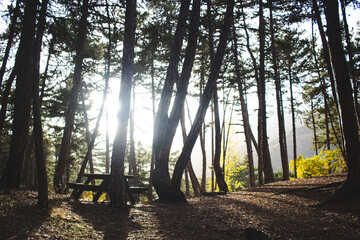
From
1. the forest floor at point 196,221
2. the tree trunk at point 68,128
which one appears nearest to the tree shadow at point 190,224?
the forest floor at point 196,221

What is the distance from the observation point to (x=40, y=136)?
15.4 feet

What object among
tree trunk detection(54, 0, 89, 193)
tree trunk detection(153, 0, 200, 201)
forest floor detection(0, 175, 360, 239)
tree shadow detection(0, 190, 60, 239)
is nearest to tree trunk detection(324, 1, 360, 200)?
forest floor detection(0, 175, 360, 239)

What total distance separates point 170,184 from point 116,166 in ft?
5.89

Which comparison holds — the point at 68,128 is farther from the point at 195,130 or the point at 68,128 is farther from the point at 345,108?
the point at 345,108

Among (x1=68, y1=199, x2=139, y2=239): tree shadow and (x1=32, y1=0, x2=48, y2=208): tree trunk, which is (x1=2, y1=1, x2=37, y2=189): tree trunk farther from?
(x1=68, y1=199, x2=139, y2=239): tree shadow

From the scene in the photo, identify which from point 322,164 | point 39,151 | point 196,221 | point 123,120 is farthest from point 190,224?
point 322,164

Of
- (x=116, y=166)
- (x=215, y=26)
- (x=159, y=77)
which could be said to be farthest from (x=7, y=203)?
(x=159, y=77)

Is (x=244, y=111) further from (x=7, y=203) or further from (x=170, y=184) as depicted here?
(x=7, y=203)

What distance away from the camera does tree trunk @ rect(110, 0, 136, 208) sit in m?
5.45

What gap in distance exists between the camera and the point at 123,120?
18.9ft

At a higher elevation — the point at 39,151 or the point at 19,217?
the point at 39,151

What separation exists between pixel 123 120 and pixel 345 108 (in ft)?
17.7

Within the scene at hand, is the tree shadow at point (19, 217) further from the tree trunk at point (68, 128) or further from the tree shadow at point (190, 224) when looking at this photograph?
the tree trunk at point (68, 128)

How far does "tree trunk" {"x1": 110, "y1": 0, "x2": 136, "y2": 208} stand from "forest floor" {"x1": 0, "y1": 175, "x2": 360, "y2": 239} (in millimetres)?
455
